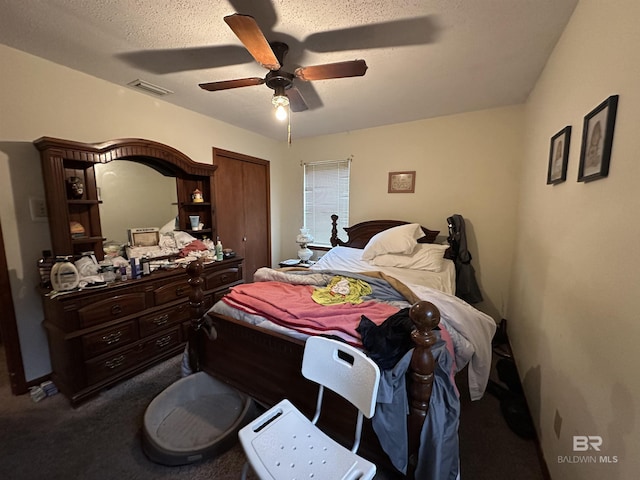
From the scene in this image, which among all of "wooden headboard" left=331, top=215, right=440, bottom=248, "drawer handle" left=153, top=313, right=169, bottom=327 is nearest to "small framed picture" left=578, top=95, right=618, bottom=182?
"wooden headboard" left=331, top=215, right=440, bottom=248

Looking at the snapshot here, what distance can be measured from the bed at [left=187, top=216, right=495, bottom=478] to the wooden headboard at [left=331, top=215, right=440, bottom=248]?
71 cm

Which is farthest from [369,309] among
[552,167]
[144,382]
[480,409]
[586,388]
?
[144,382]

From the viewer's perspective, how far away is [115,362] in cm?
202

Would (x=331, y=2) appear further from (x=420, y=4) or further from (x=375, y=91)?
(x=375, y=91)

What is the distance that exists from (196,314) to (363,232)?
7.72 feet

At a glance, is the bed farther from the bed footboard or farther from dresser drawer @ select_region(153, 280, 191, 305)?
dresser drawer @ select_region(153, 280, 191, 305)

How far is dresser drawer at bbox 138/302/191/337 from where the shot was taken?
86.0 inches

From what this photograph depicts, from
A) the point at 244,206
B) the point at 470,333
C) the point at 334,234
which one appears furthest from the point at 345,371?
the point at 244,206

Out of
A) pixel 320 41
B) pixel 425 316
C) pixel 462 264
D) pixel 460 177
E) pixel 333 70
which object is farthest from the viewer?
pixel 460 177

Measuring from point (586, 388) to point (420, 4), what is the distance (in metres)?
1.97

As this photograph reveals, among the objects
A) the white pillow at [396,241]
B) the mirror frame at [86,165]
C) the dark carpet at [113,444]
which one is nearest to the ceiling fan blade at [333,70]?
the mirror frame at [86,165]

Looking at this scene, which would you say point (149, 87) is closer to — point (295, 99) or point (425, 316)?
point (295, 99)

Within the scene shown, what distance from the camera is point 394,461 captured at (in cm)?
114

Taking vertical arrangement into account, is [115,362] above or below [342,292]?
below
